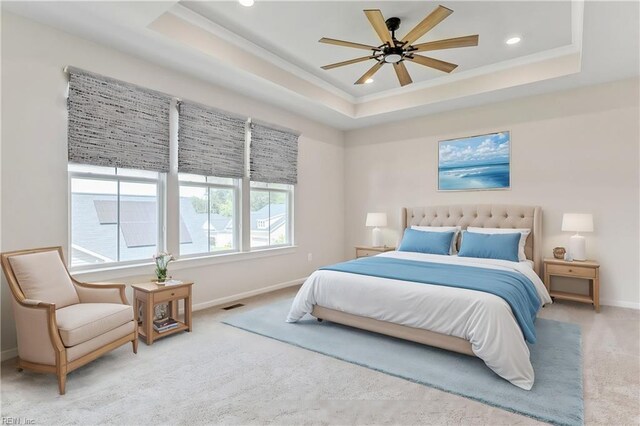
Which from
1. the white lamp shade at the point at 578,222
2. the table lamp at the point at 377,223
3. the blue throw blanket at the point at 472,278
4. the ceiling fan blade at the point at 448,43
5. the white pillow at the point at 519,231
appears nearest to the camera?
the blue throw blanket at the point at 472,278

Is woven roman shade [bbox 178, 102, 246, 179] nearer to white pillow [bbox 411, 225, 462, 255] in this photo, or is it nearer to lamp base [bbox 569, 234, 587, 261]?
white pillow [bbox 411, 225, 462, 255]

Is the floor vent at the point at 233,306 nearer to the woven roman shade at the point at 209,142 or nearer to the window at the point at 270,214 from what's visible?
the window at the point at 270,214

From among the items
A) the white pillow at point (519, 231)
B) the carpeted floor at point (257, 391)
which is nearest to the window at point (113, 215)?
the carpeted floor at point (257, 391)

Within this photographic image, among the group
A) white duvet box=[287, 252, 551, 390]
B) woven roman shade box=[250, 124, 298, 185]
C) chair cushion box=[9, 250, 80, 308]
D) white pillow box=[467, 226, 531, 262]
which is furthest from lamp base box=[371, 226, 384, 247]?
chair cushion box=[9, 250, 80, 308]

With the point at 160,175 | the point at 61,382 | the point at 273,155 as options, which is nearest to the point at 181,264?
the point at 160,175

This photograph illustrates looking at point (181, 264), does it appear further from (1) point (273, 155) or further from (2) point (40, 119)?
(1) point (273, 155)

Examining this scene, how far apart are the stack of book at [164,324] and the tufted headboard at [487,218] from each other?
3.79m

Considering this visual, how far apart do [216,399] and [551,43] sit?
15.6ft

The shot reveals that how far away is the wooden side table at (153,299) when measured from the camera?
3.07m

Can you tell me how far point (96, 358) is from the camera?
2.62 m

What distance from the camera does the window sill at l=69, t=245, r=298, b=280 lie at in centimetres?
325

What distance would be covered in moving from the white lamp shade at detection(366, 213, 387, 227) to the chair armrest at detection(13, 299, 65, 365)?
439cm

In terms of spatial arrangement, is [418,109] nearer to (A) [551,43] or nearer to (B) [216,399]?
(A) [551,43]

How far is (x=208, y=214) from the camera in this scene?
438cm
